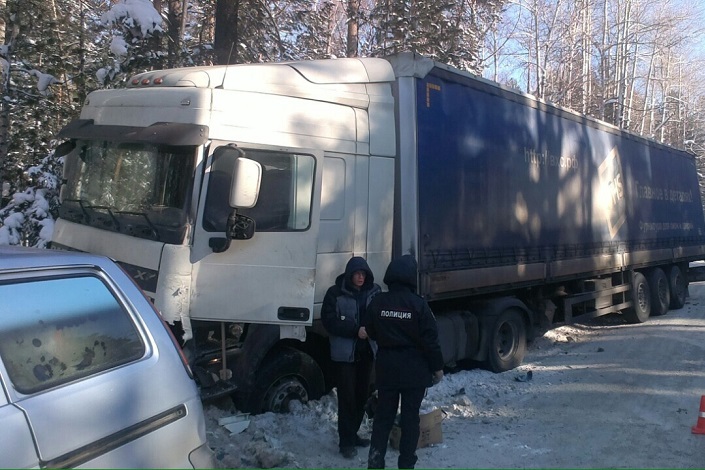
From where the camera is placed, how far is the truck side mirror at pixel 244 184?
497 cm

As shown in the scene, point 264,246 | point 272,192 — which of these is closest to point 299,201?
point 272,192

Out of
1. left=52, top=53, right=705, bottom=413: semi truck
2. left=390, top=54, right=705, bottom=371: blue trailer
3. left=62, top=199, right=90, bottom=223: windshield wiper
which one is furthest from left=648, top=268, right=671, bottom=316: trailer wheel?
left=62, top=199, right=90, bottom=223: windshield wiper

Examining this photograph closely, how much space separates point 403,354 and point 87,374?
8.15ft

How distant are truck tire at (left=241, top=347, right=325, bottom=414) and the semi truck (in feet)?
0.05

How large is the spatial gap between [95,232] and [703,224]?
15240 mm

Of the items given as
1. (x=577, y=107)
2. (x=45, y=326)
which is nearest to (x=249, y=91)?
(x=45, y=326)

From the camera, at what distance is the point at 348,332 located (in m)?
5.23

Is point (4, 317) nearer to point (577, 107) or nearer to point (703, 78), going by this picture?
point (577, 107)

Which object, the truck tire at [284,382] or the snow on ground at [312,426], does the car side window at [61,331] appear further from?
the truck tire at [284,382]

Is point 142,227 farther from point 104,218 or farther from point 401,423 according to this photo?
point 401,423

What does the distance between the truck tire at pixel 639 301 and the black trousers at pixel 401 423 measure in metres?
9.09

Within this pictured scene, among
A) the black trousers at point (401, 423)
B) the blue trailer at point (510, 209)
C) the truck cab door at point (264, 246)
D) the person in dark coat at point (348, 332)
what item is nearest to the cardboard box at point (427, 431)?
the person in dark coat at point (348, 332)

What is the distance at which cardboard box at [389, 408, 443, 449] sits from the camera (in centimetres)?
561

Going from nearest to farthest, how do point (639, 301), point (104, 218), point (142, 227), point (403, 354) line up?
point (403, 354) < point (142, 227) < point (104, 218) < point (639, 301)
